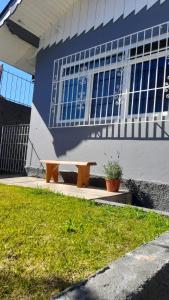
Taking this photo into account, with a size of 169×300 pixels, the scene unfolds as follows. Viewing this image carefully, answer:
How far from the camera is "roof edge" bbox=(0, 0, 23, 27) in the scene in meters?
7.61

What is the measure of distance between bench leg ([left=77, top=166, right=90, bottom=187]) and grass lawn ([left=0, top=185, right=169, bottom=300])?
5.03 feet

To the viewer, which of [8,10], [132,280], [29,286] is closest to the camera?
[132,280]

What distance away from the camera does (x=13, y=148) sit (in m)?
9.66

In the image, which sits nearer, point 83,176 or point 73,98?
point 83,176

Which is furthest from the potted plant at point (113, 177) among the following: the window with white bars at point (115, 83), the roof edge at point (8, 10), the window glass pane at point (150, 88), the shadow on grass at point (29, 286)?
the roof edge at point (8, 10)

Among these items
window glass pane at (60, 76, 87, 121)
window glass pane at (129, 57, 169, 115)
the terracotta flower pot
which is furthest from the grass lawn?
window glass pane at (60, 76, 87, 121)

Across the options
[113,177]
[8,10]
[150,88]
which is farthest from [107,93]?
[8,10]

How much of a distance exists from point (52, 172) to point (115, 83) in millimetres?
2277

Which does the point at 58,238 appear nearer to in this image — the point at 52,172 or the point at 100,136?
the point at 100,136

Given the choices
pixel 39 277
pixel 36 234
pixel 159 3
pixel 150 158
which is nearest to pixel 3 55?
pixel 159 3

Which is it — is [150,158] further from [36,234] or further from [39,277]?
[39,277]

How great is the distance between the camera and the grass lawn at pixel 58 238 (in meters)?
2.08

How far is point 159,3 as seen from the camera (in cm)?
627

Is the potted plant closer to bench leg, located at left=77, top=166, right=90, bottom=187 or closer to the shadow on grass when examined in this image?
bench leg, located at left=77, top=166, right=90, bottom=187
